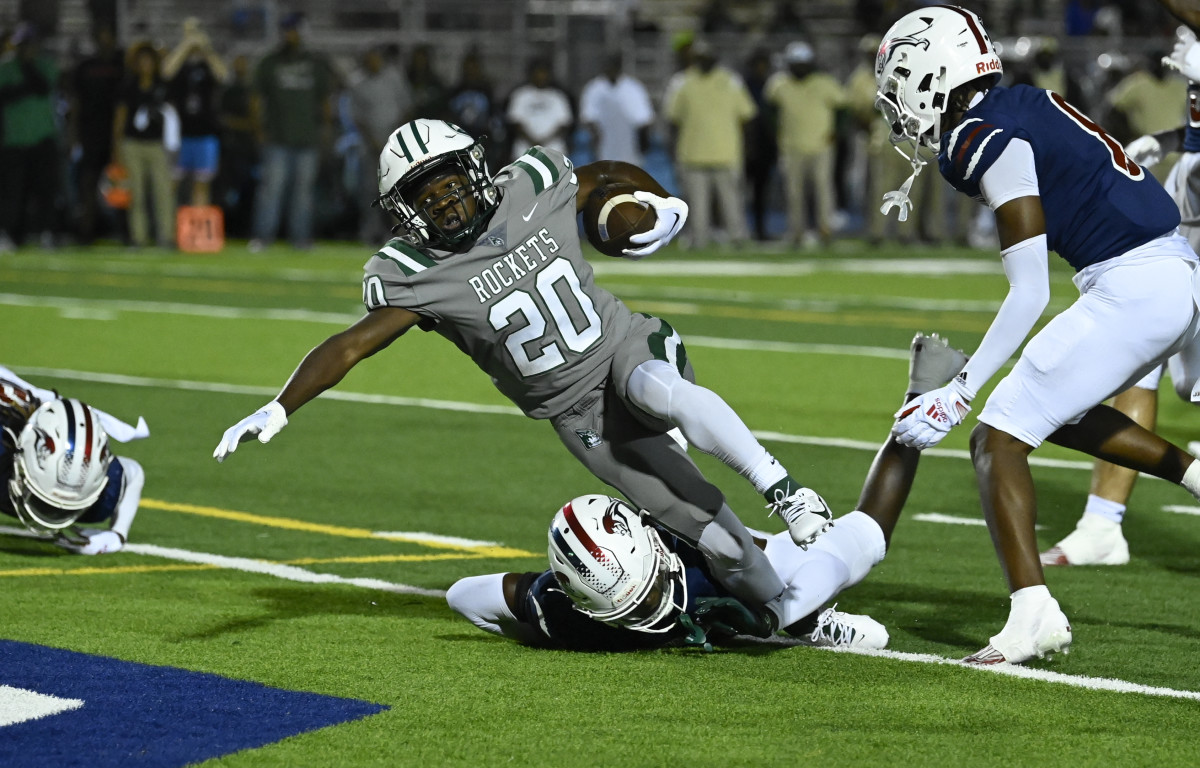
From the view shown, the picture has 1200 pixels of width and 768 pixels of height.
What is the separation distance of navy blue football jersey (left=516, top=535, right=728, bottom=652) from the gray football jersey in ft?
1.78

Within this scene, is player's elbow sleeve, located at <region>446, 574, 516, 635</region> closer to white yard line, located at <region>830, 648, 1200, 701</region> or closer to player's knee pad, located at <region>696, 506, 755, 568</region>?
player's knee pad, located at <region>696, 506, 755, 568</region>

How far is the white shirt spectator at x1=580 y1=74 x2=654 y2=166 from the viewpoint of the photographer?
21297 mm

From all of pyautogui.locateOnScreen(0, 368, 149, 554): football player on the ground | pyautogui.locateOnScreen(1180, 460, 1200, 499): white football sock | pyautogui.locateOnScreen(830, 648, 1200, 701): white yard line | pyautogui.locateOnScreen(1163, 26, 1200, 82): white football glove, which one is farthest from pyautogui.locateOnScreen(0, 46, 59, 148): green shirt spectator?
pyautogui.locateOnScreen(1180, 460, 1200, 499): white football sock

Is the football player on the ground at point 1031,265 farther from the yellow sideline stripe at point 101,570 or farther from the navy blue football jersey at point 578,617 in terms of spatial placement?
the yellow sideline stripe at point 101,570

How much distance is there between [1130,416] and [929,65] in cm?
203

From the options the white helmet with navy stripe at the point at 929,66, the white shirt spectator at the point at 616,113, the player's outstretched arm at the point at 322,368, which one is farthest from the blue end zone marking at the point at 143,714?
the white shirt spectator at the point at 616,113

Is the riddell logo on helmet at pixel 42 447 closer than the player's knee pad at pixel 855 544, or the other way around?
the player's knee pad at pixel 855 544

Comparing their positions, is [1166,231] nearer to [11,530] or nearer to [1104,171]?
[1104,171]

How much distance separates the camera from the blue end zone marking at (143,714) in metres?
4.21

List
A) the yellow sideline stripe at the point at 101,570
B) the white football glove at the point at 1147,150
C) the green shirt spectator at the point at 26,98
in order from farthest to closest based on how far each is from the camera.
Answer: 1. the green shirt spectator at the point at 26,98
2. the white football glove at the point at 1147,150
3. the yellow sideline stripe at the point at 101,570

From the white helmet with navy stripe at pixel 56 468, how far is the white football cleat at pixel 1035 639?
3.22 metres

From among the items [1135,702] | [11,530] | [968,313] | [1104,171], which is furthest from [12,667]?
[968,313]

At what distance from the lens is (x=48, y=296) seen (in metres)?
16.2

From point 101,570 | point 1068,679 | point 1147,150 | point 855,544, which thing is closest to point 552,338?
point 855,544
